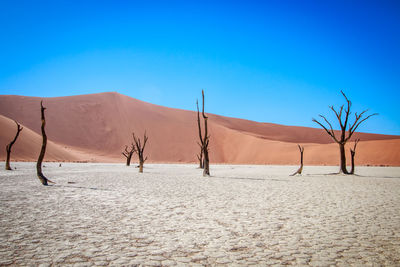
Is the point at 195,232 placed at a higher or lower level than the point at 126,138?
lower

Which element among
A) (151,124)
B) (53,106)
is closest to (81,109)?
(53,106)

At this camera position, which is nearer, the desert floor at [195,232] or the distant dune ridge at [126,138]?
the desert floor at [195,232]

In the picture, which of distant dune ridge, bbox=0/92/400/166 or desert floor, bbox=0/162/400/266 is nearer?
desert floor, bbox=0/162/400/266

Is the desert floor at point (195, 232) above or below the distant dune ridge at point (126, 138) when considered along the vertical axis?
below

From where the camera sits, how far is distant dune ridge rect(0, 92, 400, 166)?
1544 inches

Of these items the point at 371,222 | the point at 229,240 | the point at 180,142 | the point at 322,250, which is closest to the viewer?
the point at 322,250

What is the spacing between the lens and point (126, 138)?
5272 cm

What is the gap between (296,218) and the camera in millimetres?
5328

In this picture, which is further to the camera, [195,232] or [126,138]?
[126,138]

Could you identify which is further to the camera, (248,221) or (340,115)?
(340,115)

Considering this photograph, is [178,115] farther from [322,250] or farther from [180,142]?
[322,250]

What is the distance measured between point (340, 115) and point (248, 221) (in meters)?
17.4

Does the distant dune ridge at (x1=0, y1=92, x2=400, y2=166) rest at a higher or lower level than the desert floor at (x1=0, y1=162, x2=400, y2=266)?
higher

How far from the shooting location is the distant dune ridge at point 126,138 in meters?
39.2
